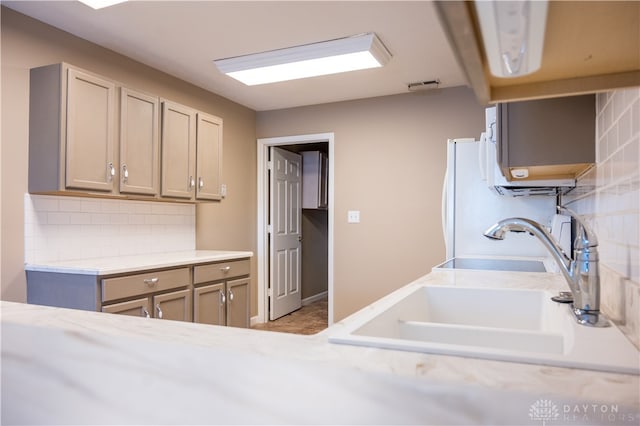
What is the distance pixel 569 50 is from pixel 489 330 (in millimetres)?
730

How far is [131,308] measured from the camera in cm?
245

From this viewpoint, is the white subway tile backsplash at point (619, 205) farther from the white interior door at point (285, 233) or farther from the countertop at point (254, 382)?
the white interior door at point (285, 233)

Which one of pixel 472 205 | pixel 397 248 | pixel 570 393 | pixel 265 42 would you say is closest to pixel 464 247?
pixel 472 205

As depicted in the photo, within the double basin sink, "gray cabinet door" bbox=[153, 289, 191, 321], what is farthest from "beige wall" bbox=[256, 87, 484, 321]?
the double basin sink

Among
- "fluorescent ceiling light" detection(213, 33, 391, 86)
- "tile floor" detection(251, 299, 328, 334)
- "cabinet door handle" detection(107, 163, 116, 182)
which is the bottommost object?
"tile floor" detection(251, 299, 328, 334)

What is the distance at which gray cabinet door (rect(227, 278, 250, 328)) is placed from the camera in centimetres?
336

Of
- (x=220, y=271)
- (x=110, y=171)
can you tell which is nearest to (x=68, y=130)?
(x=110, y=171)

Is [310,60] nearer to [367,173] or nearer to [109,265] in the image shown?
[367,173]

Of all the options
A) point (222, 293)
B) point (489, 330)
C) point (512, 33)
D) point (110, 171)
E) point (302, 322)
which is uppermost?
point (110, 171)

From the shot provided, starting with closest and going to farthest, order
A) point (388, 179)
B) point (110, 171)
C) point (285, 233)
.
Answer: point (110, 171)
point (388, 179)
point (285, 233)

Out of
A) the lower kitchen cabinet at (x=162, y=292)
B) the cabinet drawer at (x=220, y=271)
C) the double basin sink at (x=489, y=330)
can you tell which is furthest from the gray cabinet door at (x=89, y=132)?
the double basin sink at (x=489, y=330)

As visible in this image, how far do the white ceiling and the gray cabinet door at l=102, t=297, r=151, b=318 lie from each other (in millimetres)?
1672

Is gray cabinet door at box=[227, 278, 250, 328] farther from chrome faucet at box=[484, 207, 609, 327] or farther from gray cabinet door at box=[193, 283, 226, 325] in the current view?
chrome faucet at box=[484, 207, 609, 327]

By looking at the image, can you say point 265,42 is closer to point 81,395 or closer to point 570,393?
point 81,395
